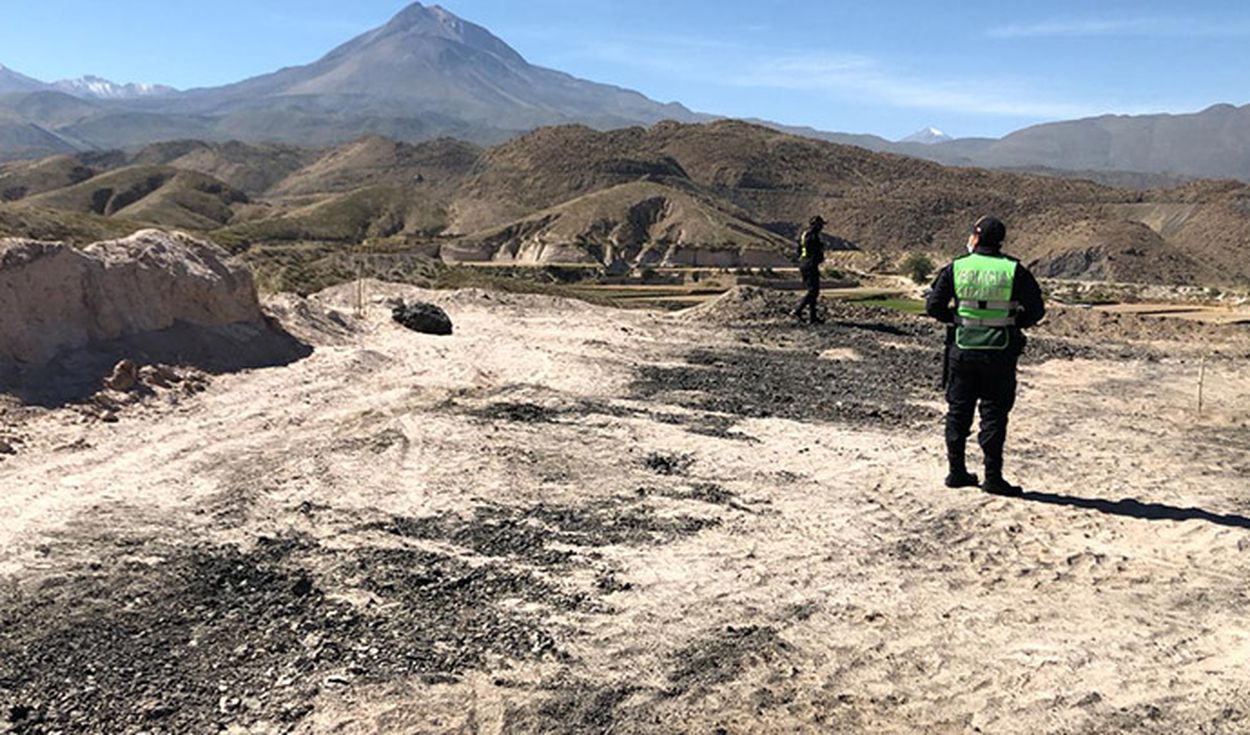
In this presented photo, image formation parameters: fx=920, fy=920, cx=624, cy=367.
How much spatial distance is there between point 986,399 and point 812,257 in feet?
32.0

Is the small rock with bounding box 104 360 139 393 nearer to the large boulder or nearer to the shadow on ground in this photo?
the large boulder

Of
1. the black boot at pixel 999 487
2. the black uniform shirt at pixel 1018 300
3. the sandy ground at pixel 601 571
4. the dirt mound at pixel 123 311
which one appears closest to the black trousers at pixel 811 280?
the sandy ground at pixel 601 571

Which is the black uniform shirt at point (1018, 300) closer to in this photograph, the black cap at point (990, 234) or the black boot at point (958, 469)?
the black cap at point (990, 234)

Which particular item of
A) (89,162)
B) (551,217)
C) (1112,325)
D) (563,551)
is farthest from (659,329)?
(89,162)

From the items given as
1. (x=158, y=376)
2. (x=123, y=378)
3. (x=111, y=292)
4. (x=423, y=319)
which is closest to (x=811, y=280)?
(x=423, y=319)

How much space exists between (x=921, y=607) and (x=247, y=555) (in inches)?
156

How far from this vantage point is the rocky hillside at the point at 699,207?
2712 inches

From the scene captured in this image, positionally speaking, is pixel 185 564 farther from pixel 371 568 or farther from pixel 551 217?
pixel 551 217

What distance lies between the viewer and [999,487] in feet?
23.0

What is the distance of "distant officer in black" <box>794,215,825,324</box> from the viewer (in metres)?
16.0

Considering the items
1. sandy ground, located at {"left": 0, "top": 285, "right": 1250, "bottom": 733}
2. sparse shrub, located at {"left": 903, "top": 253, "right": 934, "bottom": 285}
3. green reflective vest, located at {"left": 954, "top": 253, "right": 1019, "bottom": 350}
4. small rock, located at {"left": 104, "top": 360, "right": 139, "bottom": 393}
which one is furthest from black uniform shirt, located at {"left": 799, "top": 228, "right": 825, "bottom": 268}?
sparse shrub, located at {"left": 903, "top": 253, "right": 934, "bottom": 285}

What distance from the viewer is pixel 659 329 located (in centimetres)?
1705

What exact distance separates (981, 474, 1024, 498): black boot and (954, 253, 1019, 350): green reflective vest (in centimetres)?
101

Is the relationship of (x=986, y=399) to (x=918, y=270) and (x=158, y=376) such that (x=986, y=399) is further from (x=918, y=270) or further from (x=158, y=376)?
(x=918, y=270)
